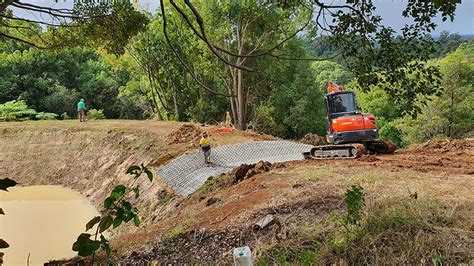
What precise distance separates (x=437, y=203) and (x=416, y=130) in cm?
2598

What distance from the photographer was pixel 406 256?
445 centimetres

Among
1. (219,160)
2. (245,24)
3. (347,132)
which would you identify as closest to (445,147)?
(347,132)

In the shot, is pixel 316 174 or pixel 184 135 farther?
pixel 184 135

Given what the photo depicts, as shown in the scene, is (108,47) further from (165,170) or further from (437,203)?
(437,203)

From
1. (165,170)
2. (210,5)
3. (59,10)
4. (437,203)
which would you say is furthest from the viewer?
(210,5)

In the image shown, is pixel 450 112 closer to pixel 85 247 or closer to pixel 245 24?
pixel 245 24

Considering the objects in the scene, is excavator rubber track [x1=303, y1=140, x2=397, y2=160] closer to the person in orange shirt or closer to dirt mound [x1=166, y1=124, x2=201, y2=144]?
the person in orange shirt

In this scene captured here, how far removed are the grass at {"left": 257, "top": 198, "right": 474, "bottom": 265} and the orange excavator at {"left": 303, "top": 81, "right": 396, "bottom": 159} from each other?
656 cm

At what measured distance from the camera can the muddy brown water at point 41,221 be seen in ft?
39.2

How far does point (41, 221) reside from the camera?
1547cm

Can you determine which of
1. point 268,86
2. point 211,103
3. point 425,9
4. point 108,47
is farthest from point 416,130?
point 425,9

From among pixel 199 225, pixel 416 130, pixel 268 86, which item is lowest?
pixel 416 130

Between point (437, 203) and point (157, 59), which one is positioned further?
point (157, 59)

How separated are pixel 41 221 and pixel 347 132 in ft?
32.9
